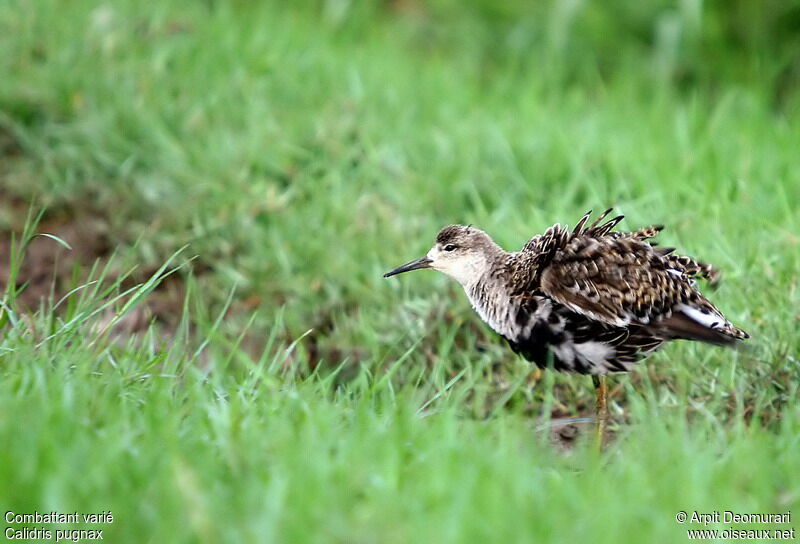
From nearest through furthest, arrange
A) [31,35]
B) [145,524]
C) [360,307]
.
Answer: [145,524] → [360,307] → [31,35]

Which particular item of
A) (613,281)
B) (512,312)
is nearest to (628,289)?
(613,281)

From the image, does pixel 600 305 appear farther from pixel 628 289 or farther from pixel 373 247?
pixel 373 247

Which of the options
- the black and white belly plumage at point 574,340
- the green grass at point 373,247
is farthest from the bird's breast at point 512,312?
the green grass at point 373,247

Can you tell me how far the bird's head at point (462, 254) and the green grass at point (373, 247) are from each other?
36cm

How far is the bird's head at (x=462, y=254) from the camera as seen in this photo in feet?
13.1

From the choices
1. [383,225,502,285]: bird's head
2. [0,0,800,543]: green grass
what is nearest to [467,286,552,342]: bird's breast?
[383,225,502,285]: bird's head

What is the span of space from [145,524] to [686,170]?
378 cm

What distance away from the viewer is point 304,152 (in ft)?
18.2

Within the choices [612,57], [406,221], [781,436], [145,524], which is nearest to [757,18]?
[612,57]

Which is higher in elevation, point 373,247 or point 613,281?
point 613,281

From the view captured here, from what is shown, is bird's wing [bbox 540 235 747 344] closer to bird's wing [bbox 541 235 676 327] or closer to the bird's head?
bird's wing [bbox 541 235 676 327]

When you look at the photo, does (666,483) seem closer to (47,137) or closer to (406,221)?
(406,221)

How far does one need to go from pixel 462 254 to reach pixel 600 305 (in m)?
0.77

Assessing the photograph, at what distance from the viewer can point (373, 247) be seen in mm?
4996
